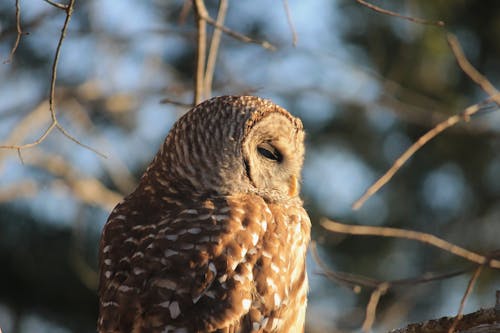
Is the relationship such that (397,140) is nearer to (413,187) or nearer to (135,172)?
(413,187)

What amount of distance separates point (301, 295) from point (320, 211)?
26.5 feet

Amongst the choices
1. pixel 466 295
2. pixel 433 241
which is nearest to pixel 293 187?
pixel 433 241

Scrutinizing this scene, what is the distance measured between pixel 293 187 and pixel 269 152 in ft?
0.83

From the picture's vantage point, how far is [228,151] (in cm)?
494

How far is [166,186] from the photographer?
4.98m

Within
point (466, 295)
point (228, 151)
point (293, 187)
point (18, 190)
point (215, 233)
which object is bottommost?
point (466, 295)

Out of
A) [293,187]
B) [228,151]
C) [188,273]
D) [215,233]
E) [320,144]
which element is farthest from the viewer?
[320,144]

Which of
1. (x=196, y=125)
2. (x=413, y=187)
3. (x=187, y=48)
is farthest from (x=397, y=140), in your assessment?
(x=196, y=125)

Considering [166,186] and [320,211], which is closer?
[166,186]

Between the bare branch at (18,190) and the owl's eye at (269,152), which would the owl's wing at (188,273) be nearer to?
the owl's eye at (269,152)

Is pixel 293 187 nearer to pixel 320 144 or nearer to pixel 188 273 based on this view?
pixel 188 273

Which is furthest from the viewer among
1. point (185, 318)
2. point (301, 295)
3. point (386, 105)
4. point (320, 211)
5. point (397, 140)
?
point (397, 140)

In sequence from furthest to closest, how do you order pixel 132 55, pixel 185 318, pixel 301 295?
1. pixel 132 55
2. pixel 301 295
3. pixel 185 318

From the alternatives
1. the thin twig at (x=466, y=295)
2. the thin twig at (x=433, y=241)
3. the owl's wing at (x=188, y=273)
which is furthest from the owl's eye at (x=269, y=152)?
the thin twig at (x=466, y=295)
